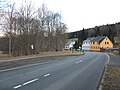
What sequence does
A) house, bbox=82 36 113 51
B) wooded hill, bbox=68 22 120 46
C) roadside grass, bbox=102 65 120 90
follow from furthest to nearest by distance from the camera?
wooded hill, bbox=68 22 120 46 < house, bbox=82 36 113 51 < roadside grass, bbox=102 65 120 90

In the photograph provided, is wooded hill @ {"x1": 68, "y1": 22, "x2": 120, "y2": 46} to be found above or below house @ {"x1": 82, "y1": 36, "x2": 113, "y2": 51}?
above

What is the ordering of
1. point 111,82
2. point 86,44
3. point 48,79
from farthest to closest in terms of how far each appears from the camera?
point 86,44 → point 48,79 → point 111,82

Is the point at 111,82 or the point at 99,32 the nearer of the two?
the point at 111,82

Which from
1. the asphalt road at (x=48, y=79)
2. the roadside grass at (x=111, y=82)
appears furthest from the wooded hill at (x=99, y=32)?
the roadside grass at (x=111, y=82)

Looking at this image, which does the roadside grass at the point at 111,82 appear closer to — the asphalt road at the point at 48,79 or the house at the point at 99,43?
the asphalt road at the point at 48,79

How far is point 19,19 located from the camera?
48094 mm

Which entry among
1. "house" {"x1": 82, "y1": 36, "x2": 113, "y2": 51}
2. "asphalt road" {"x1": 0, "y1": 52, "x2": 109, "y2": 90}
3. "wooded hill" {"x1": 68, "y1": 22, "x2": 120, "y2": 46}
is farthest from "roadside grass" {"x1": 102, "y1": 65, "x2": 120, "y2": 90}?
"wooded hill" {"x1": 68, "y1": 22, "x2": 120, "y2": 46}

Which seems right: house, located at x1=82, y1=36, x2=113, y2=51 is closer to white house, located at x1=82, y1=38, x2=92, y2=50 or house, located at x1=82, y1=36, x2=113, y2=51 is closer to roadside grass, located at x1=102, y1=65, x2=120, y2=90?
white house, located at x1=82, y1=38, x2=92, y2=50

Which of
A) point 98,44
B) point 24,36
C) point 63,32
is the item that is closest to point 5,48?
point 24,36

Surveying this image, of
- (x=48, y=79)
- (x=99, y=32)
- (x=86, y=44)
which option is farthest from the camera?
(x=99, y=32)

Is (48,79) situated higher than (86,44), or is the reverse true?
(86,44)

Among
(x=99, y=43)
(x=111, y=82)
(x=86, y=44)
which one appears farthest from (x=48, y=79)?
(x=86, y=44)

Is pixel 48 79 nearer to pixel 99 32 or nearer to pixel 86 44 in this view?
pixel 86 44

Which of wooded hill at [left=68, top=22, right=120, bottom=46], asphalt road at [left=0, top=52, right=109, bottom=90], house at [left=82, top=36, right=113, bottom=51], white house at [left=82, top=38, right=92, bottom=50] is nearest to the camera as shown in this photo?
asphalt road at [left=0, top=52, right=109, bottom=90]
